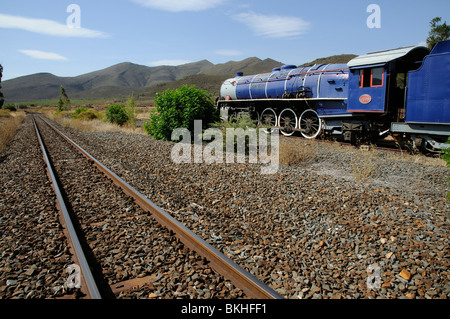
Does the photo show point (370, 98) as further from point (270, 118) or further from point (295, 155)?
point (270, 118)

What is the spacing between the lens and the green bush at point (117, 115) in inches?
870

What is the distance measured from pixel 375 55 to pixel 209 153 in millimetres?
6759

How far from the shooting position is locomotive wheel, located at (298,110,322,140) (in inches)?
513

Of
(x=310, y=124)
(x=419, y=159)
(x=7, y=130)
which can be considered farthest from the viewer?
(x=7, y=130)

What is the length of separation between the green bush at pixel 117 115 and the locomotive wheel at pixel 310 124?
45.3 feet

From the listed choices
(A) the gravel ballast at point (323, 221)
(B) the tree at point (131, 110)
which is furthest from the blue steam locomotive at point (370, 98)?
(B) the tree at point (131, 110)

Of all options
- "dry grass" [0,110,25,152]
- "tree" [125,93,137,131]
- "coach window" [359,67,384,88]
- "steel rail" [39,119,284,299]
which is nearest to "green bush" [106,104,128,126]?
"tree" [125,93,137,131]

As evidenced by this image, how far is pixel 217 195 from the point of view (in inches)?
228

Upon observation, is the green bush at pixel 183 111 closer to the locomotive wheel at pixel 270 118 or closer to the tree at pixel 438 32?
the locomotive wheel at pixel 270 118

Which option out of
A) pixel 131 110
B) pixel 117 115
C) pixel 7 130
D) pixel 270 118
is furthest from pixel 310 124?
pixel 7 130

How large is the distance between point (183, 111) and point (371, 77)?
24.4ft

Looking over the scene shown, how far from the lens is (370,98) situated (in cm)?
1012

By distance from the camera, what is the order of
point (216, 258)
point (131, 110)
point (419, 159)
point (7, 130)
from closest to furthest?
point (216, 258)
point (419, 159)
point (7, 130)
point (131, 110)
